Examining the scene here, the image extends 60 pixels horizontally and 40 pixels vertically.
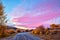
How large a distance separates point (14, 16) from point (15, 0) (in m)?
0.32

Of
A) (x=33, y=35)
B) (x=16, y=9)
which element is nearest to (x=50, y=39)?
(x=33, y=35)

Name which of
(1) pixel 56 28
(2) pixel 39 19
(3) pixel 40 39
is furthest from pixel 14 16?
(1) pixel 56 28

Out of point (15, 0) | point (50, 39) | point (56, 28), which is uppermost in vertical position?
point (15, 0)

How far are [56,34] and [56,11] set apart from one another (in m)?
0.45

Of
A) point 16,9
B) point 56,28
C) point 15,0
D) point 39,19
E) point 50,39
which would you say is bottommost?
point 50,39

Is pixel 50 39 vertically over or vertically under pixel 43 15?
under

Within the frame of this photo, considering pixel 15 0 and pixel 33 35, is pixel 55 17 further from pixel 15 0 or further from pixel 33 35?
pixel 15 0

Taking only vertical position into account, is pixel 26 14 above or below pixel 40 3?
below

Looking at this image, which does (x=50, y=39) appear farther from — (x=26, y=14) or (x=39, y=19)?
(x=26, y=14)

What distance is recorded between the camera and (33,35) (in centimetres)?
264

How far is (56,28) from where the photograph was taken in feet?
8.62

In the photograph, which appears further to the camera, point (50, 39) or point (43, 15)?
point (43, 15)

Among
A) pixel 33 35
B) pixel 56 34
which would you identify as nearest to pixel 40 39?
pixel 33 35

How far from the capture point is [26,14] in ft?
8.95
